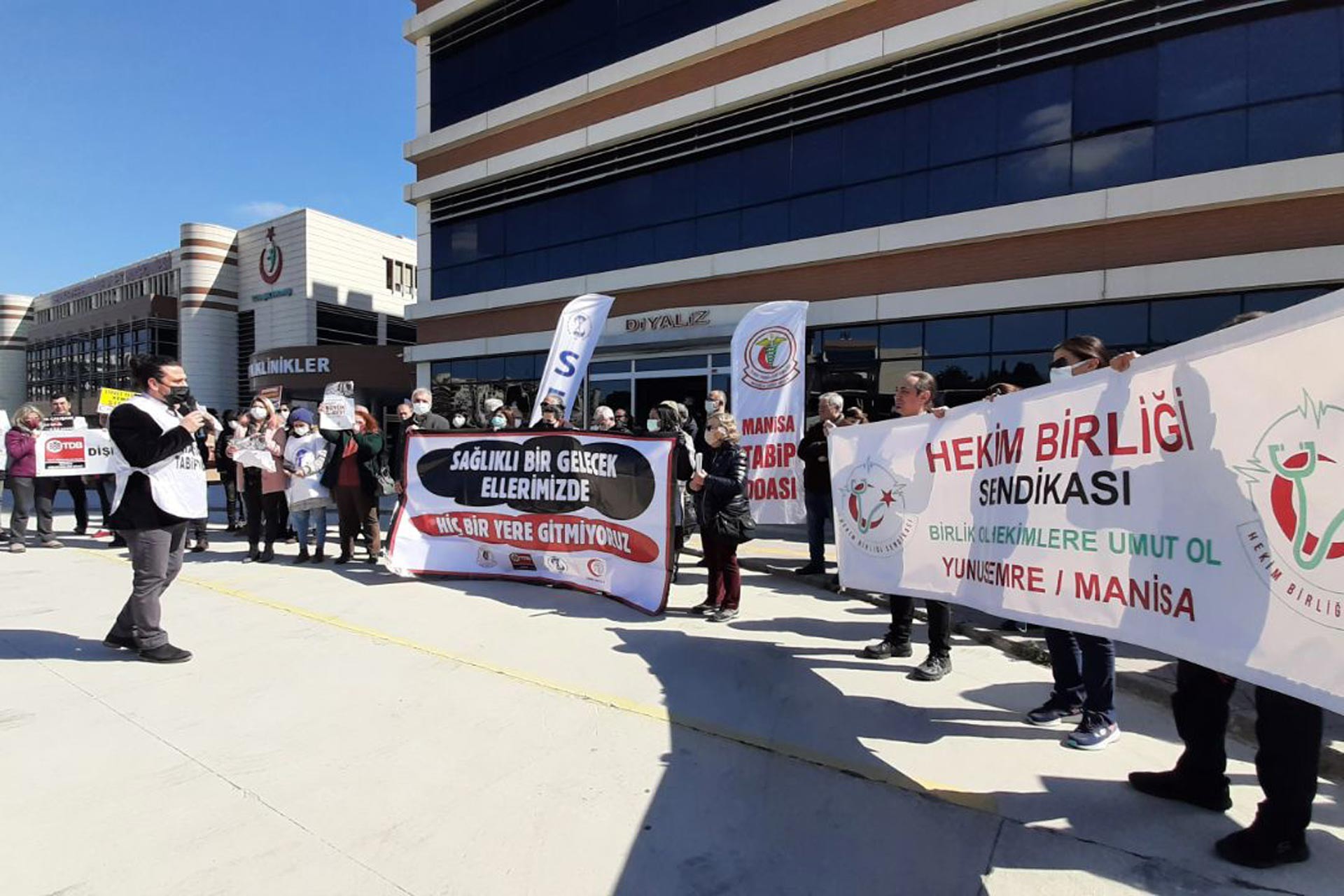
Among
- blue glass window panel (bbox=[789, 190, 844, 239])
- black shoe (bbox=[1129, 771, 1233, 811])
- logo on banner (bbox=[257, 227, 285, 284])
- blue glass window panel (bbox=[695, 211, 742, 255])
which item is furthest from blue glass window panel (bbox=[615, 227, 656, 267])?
logo on banner (bbox=[257, 227, 285, 284])

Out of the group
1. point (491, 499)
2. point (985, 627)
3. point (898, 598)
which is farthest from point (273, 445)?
point (985, 627)

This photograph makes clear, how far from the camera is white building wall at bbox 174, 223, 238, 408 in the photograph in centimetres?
3478

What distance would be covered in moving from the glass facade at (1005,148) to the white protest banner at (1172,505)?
30.6 ft

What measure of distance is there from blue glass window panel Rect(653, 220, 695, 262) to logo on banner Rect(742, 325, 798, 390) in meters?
6.76

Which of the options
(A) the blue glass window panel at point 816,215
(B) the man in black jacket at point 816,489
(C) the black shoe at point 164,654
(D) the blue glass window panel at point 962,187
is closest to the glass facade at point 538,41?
(A) the blue glass window panel at point 816,215

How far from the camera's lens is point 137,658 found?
4637 millimetres

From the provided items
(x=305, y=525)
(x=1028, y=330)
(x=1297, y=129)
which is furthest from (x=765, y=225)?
(x=305, y=525)

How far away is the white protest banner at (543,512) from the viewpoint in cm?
602

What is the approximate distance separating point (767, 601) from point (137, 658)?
4.97 meters

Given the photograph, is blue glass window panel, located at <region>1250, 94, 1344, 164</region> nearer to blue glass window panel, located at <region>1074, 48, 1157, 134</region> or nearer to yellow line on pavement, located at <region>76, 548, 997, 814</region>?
blue glass window panel, located at <region>1074, 48, 1157, 134</region>

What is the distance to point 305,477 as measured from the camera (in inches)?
312

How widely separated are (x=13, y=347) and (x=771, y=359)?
71669mm

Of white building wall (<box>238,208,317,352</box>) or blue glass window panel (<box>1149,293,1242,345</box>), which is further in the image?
white building wall (<box>238,208,317,352</box>)

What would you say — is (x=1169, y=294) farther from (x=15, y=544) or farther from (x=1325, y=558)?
(x=15, y=544)
